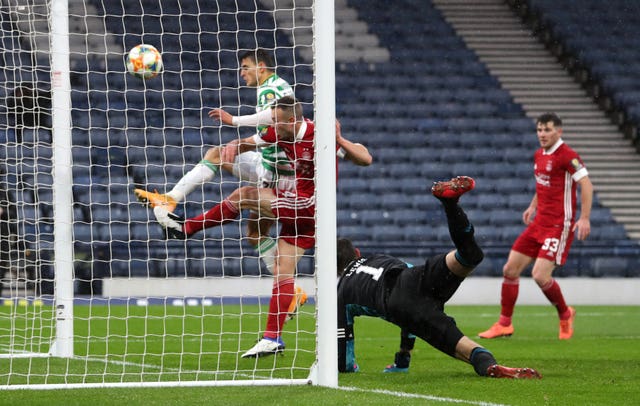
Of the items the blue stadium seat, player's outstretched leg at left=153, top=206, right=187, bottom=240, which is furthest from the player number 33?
the blue stadium seat

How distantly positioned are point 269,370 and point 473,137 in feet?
42.4

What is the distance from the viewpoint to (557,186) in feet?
31.2

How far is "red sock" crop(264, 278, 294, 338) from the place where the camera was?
705cm

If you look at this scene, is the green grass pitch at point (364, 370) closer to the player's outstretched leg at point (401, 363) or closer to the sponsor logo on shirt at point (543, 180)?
the player's outstretched leg at point (401, 363)

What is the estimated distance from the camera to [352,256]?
6703 mm

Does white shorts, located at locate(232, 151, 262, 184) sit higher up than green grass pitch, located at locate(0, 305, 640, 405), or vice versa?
white shorts, located at locate(232, 151, 262, 184)

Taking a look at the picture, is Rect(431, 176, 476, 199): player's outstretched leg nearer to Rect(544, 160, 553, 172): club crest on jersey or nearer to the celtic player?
the celtic player

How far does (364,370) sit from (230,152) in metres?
1.95

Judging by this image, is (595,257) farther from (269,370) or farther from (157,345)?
(269,370)

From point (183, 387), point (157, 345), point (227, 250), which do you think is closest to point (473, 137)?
point (227, 250)

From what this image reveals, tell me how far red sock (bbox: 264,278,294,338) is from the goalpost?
16cm

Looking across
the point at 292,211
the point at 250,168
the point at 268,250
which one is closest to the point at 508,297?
the point at 268,250

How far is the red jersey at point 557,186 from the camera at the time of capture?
30.8 ft

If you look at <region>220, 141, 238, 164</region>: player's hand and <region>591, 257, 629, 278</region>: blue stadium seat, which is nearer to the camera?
<region>220, 141, 238, 164</region>: player's hand
